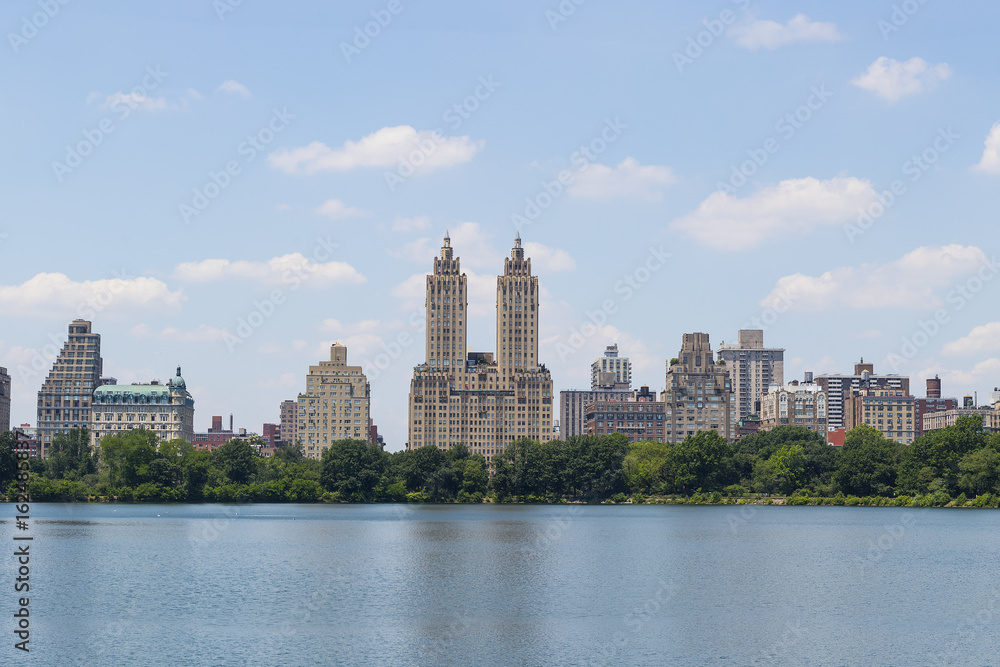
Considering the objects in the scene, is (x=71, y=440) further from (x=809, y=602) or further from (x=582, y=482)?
(x=809, y=602)

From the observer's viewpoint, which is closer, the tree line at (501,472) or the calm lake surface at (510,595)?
the calm lake surface at (510,595)

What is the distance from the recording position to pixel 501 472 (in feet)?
595

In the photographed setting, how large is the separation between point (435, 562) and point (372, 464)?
334 ft

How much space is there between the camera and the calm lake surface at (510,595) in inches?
1913

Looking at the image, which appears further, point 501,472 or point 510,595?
point 501,472

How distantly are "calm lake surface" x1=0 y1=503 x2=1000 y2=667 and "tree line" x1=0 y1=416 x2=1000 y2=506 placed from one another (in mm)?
54080

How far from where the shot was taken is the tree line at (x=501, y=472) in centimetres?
16788

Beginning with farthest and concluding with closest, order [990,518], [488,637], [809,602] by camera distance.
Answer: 1. [990,518]
2. [809,602]
3. [488,637]

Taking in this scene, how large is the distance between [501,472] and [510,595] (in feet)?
388

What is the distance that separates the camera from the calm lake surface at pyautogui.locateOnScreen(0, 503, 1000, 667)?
48.6 m

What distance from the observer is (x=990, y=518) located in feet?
408

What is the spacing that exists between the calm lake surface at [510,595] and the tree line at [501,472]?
5408cm

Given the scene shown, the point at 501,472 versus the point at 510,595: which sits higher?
the point at 501,472

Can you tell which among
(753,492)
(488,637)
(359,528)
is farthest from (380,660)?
(753,492)
